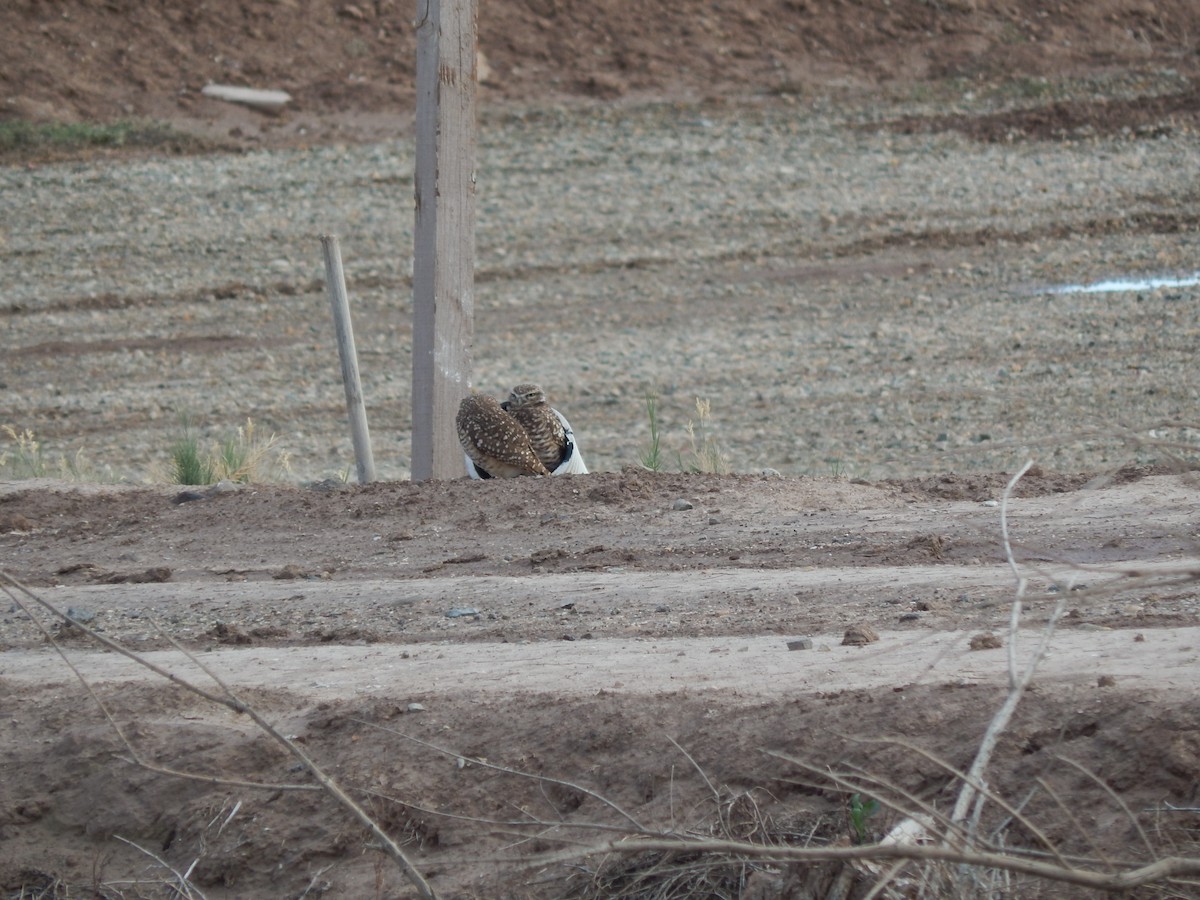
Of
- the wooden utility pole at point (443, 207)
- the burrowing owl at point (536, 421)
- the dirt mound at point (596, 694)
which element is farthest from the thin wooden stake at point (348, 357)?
the dirt mound at point (596, 694)

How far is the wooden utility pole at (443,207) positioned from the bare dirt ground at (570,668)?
661 mm

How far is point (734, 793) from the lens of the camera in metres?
4.24

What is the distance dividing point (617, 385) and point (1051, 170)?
789 centimetres

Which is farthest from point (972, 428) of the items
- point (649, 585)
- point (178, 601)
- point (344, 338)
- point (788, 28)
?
point (788, 28)

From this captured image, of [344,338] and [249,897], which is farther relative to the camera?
[344,338]

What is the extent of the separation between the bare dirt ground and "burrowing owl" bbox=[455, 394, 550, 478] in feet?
1.04

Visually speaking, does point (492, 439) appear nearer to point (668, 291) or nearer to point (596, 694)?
point (596, 694)

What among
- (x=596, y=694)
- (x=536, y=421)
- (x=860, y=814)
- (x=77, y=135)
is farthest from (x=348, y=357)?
(x=77, y=135)

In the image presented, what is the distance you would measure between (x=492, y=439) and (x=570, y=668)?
3.09 meters

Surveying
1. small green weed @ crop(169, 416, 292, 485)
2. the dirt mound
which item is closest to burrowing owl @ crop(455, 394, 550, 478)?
the dirt mound

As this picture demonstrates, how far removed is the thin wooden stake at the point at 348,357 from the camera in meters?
8.66

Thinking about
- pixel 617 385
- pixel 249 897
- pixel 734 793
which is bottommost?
pixel 617 385

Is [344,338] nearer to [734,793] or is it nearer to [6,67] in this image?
[734,793]

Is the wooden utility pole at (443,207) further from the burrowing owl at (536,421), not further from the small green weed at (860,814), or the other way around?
the small green weed at (860,814)
